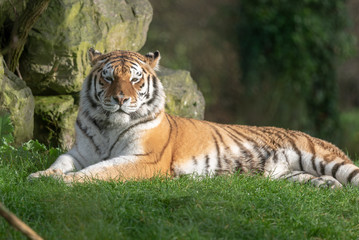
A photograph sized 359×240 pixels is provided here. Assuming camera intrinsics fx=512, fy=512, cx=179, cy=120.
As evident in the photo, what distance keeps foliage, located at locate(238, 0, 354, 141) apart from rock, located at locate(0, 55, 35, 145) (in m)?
8.09

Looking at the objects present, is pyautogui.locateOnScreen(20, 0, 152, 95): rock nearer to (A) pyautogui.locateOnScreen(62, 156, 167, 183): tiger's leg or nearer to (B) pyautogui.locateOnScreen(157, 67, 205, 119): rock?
(B) pyautogui.locateOnScreen(157, 67, 205, 119): rock

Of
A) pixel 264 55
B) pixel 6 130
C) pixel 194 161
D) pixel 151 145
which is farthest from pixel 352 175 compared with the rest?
pixel 264 55

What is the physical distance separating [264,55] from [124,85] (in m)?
9.03

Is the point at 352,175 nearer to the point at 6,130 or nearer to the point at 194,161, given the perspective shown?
the point at 194,161

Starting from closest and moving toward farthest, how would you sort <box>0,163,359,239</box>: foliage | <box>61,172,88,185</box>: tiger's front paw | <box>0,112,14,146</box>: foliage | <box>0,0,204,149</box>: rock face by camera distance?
<box>0,163,359,239</box>: foliage < <box>61,172,88,185</box>: tiger's front paw < <box>0,112,14,146</box>: foliage < <box>0,0,204,149</box>: rock face

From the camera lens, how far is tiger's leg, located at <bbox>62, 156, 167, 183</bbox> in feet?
14.1

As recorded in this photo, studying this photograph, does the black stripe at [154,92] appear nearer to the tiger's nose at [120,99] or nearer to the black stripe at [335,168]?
the tiger's nose at [120,99]

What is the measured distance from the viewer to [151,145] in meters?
4.75

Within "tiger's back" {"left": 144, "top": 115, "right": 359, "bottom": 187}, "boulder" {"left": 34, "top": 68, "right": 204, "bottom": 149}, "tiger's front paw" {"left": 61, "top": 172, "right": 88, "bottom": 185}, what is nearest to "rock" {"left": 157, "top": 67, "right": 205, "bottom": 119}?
"boulder" {"left": 34, "top": 68, "right": 204, "bottom": 149}

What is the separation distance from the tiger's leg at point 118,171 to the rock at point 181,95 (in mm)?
2780

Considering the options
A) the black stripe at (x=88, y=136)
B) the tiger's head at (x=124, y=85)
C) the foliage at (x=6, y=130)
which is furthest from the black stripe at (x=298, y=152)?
the foliage at (x=6, y=130)

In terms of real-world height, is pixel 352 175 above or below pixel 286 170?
above

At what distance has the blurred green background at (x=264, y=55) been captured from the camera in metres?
12.8

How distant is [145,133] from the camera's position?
4.79 meters
